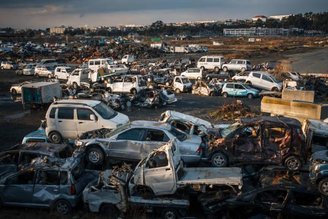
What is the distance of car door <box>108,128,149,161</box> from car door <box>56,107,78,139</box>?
3.26m

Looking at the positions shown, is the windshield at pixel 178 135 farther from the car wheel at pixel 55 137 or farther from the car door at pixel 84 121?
the car wheel at pixel 55 137

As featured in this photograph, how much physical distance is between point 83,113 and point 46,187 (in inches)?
198

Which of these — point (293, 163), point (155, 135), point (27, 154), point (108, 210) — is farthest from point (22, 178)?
point (293, 163)

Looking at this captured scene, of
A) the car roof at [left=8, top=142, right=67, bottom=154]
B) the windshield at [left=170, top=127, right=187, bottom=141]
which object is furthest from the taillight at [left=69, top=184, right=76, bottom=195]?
the windshield at [left=170, top=127, right=187, bottom=141]

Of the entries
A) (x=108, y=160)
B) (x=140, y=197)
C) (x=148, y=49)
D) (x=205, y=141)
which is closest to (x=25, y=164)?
(x=108, y=160)

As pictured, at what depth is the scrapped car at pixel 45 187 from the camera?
9555 mm

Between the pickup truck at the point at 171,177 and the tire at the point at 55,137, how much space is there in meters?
5.79

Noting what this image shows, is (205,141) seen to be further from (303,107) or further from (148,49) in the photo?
(148,49)

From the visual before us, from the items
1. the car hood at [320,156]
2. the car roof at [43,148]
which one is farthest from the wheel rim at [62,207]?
the car hood at [320,156]

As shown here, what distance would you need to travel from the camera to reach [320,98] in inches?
1043

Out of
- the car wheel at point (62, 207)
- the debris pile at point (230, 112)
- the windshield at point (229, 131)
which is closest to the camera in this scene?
the car wheel at point (62, 207)

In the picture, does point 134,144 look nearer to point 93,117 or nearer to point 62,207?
point 62,207

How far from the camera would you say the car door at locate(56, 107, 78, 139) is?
1442 centimetres

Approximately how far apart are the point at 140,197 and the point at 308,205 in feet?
12.7
